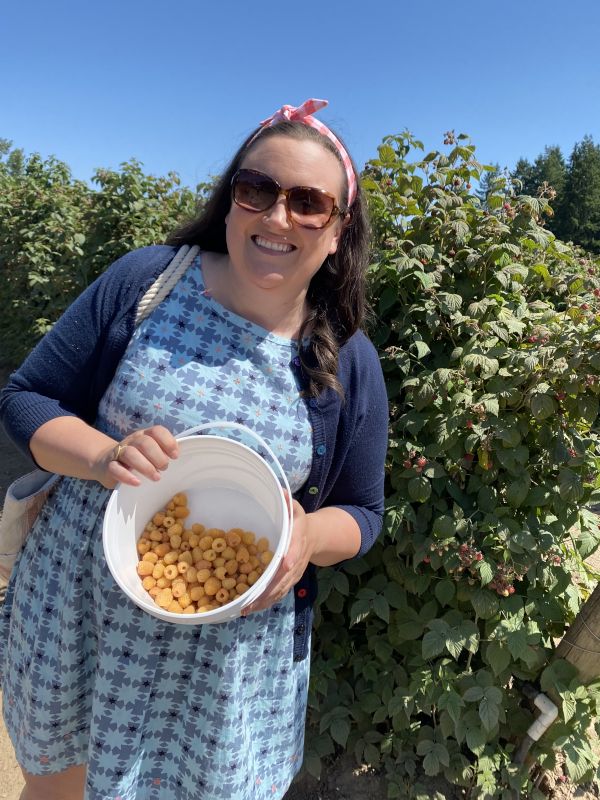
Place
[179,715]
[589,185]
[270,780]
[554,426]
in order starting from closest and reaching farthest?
[179,715]
[270,780]
[554,426]
[589,185]

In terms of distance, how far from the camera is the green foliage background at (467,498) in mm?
1710

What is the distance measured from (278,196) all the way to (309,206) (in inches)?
2.7

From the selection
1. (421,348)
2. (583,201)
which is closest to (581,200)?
(583,201)

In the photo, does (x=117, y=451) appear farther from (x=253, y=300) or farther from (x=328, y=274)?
(x=328, y=274)

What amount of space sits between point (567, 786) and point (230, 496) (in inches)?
76.3

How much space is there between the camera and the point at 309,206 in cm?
116

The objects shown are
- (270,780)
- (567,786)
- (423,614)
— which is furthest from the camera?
(567,786)

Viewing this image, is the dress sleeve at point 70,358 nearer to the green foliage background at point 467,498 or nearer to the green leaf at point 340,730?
the green foliage background at point 467,498

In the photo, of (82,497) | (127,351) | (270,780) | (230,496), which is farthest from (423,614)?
(127,351)

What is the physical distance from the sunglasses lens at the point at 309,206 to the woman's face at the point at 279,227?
0.6 inches

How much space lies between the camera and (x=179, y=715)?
1333 mm

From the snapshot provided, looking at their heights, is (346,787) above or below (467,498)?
below

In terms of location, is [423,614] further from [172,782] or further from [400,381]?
[172,782]

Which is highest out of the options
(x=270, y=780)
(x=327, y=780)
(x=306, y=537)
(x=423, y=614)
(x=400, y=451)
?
(x=306, y=537)
